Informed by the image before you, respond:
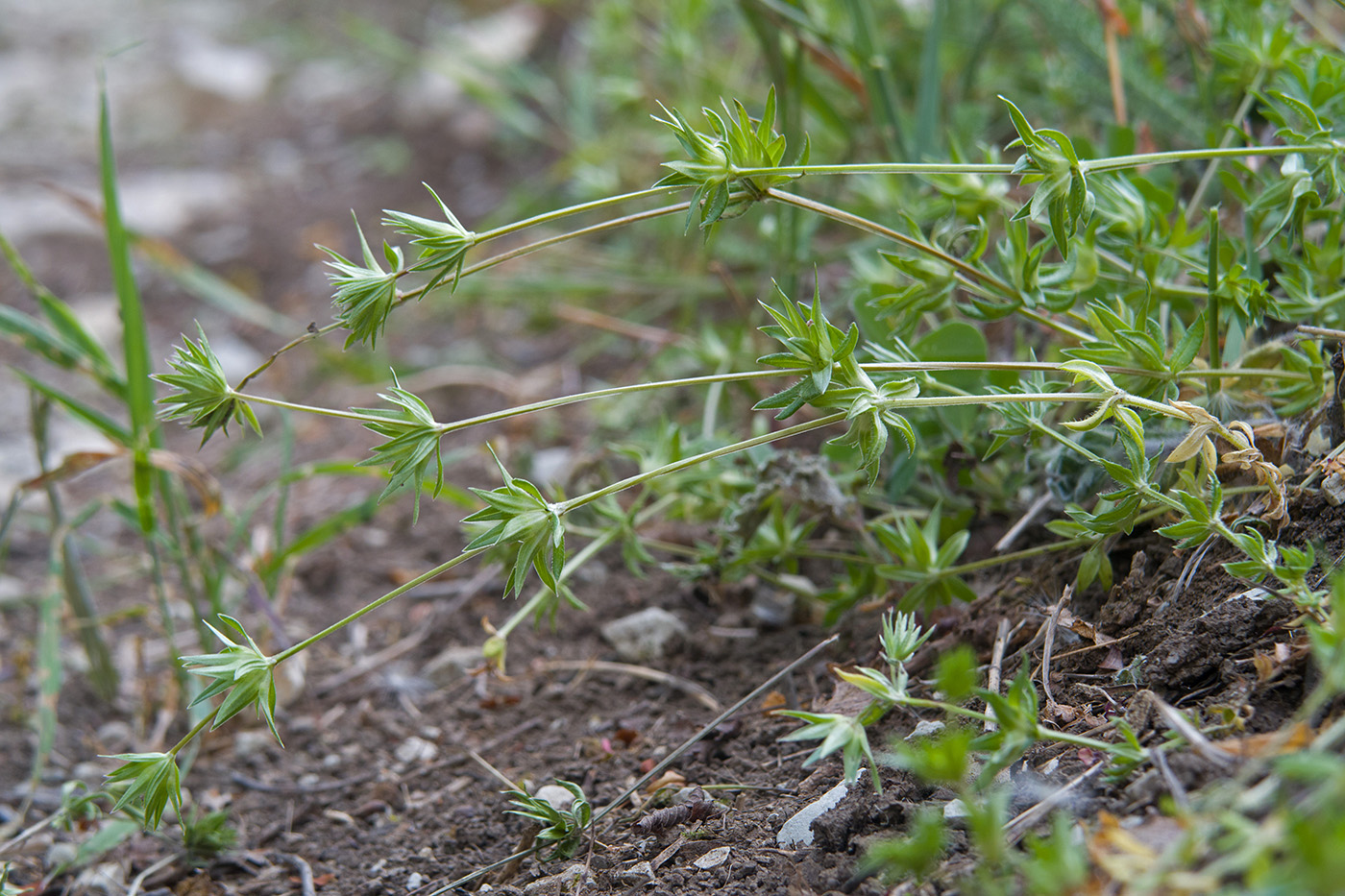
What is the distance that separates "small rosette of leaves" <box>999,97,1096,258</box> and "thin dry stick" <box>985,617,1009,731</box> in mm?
483

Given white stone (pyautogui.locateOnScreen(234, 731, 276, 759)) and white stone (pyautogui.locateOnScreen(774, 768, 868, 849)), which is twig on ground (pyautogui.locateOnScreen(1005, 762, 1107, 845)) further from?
white stone (pyautogui.locateOnScreen(234, 731, 276, 759))

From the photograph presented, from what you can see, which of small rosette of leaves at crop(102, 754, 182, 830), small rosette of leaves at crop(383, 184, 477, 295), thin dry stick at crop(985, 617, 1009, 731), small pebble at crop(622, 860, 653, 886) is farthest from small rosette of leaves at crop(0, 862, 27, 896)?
thin dry stick at crop(985, 617, 1009, 731)

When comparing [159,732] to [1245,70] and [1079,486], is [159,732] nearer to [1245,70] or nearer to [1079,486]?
[1079,486]

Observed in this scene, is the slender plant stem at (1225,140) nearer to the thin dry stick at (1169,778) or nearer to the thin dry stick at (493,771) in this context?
the thin dry stick at (1169,778)

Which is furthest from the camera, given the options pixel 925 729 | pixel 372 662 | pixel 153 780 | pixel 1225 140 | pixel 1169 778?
pixel 372 662

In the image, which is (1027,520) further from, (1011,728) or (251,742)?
(251,742)

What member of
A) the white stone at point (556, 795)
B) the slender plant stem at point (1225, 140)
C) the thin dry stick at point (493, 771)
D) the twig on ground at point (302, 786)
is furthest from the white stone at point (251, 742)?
the slender plant stem at point (1225, 140)

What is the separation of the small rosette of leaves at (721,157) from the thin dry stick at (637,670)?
782 mm

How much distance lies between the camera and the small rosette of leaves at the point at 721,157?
3.35 ft

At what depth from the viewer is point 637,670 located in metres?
1.59

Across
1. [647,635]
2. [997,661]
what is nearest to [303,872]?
[647,635]

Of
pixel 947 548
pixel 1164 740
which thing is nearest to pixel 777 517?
pixel 947 548

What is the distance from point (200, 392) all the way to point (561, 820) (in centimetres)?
65

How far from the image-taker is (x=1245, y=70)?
5.08 feet
